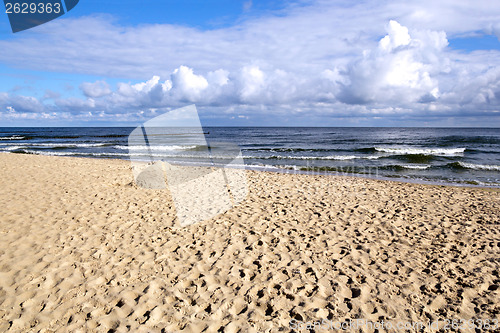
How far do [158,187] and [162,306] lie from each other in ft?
23.3

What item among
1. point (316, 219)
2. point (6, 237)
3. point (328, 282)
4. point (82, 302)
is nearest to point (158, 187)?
point (6, 237)

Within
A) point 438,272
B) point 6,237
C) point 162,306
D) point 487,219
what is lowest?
point 487,219

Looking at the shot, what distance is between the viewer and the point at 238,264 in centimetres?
491

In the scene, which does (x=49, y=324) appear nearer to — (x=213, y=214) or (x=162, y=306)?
(x=162, y=306)

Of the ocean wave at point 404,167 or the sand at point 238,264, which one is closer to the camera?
the sand at point 238,264

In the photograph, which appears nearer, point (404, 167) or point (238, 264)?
point (238, 264)

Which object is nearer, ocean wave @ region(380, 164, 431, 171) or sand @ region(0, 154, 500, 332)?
sand @ region(0, 154, 500, 332)

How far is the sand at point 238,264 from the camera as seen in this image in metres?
3.69

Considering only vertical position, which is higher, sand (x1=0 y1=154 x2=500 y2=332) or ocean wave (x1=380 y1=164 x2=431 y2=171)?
sand (x1=0 y1=154 x2=500 y2=332)

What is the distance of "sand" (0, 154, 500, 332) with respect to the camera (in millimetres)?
3693

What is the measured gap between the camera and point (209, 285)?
428 cm

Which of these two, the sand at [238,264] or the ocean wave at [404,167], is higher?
the sand at [238,264]

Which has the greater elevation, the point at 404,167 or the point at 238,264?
the point at 238,264

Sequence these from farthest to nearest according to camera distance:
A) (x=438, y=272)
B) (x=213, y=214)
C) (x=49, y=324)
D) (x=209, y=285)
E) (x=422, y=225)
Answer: (x=213, y=214), (x=422, y=225), (x=438, y=272), (x=209, y=285), (x=49, y=324)
